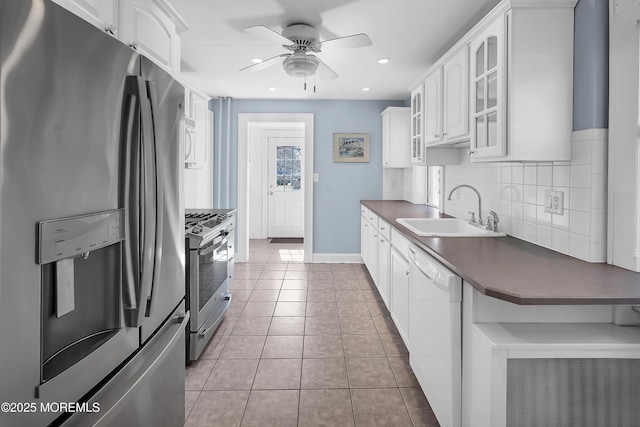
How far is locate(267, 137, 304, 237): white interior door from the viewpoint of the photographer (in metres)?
8.16

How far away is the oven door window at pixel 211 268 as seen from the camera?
2.77m

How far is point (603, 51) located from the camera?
1.79 meters

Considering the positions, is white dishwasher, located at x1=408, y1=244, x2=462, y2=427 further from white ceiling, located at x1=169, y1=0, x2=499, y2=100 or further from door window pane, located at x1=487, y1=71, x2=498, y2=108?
white ceiling, located at x1=169, y1=0, x2=499, y2=100

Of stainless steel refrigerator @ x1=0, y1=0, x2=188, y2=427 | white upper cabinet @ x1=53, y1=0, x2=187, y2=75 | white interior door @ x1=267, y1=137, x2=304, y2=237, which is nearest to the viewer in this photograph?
stainless steel refrigerator @ x1=0, y1=0, x2=188, y2=427

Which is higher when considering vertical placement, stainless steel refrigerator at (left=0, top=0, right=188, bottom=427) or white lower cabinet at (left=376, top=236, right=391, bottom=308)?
stainless steel refrigerator at (left=0, top=0, right=188, bottom=427)

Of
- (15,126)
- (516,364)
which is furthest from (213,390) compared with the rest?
(15,126)

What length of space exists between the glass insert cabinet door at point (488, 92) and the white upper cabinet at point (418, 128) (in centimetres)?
116

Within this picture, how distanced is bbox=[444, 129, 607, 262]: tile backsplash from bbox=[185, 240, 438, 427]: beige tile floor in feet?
3.68

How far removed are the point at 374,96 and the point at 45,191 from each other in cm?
512

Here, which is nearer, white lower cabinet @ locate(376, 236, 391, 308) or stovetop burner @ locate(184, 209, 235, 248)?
stovetop burner @ locate(184, 209, 235, 248)

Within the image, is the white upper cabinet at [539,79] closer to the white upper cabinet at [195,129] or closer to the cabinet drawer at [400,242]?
the cabinet drawer at [400,242]

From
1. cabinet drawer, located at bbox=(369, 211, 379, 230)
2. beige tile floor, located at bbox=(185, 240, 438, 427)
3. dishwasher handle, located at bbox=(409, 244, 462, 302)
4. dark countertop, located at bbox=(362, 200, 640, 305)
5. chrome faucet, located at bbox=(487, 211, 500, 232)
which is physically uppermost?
chrome faucet, located at bbox=(487, 211, 500, 232)

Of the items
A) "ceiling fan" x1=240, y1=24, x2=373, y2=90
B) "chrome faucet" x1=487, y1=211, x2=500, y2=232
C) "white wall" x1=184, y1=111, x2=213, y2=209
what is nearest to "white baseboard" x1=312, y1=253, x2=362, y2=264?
"white wall" x1=184, y1=111, x2=213, y2=209

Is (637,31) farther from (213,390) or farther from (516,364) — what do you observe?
(213,390)
